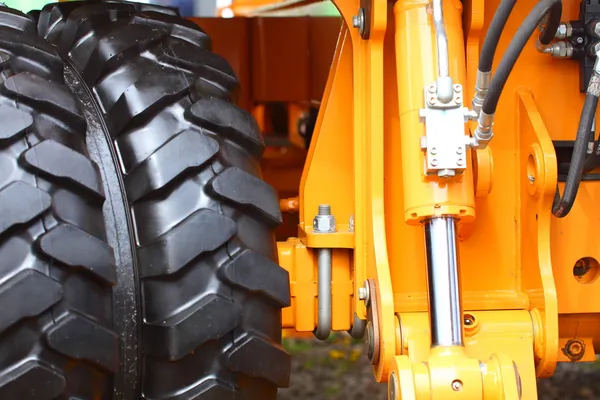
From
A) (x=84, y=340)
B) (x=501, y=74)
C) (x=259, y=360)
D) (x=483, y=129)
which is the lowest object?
(x=259, y=360)

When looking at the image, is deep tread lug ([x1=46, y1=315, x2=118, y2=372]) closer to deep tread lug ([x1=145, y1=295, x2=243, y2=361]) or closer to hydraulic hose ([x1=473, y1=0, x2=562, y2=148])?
deep tread lug ([x1=145, y1=295, x2=243, y2=361])

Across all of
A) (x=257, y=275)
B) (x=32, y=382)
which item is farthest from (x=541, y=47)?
(x=32, y=382)

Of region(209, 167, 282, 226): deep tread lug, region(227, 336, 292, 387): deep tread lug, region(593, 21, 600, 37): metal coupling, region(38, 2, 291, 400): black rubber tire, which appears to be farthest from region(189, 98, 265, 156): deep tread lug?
region(593, 21, 600, 37): metal coupling

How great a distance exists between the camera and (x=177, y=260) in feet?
5.80

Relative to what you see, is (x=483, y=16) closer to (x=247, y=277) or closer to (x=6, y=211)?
(x=247, y=277)

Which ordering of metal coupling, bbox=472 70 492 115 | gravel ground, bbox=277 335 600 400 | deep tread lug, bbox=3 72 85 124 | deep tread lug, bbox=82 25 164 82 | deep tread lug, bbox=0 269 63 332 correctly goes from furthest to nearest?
gravel ground, bbox=277 335 600 400 → deep tread lug, bbox=82 25 164 82 → metal coupling, bbox=472 70 492 115 → deep tread lug, bbox=3 72 85 124 → deep tread lug, bbox=0 269 63 332

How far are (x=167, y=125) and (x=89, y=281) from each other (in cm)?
38

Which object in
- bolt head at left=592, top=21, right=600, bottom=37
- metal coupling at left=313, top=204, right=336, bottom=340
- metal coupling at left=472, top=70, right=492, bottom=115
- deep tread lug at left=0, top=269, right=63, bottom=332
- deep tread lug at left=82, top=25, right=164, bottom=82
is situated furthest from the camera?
metal coupling at left=313, top=204, right=336, bottom=340

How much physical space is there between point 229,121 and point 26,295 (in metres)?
0.58

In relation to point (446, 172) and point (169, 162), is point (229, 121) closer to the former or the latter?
point (169, 162)

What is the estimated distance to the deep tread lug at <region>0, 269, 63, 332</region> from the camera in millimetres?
1595

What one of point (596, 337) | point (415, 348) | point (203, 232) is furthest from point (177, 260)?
point (596, 337)

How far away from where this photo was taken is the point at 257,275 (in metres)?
1.83

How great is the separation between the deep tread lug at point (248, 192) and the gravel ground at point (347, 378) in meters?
2.06
